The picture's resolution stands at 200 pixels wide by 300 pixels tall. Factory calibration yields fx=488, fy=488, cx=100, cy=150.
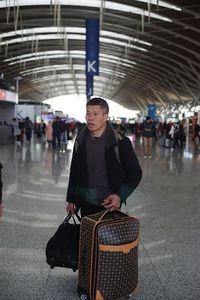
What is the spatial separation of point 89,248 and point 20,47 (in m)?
47.0

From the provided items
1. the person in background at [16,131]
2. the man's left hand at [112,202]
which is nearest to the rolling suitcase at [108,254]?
the man's left hand at [112,202]

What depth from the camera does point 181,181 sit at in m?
11.4

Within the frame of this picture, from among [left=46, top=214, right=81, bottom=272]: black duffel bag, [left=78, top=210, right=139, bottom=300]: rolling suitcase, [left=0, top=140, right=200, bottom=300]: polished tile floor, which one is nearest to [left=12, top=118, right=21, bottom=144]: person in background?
[left=0, top=140, right=200, bottom=300]: polished tile floor

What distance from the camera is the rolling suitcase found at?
320 centimetres

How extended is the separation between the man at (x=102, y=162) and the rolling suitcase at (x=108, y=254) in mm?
260

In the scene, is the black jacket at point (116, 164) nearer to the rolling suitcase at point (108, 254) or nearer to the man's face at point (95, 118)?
the man's face at point (95, 118)

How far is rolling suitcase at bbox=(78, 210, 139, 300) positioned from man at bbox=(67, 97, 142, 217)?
260mm

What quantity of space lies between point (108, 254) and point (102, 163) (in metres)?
0.71

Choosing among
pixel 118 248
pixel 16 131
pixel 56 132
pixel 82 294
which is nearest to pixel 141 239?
pixel 82 294

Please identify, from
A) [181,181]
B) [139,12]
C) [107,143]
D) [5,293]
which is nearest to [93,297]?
[5,293]

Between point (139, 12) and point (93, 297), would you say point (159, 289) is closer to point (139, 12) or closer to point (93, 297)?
point (93, 297)

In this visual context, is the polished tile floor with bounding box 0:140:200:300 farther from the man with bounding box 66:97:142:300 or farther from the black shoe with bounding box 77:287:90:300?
the man with bounding box 66:97:142:300

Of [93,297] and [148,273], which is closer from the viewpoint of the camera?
[93,297]

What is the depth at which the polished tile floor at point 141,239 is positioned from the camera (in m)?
3.87
